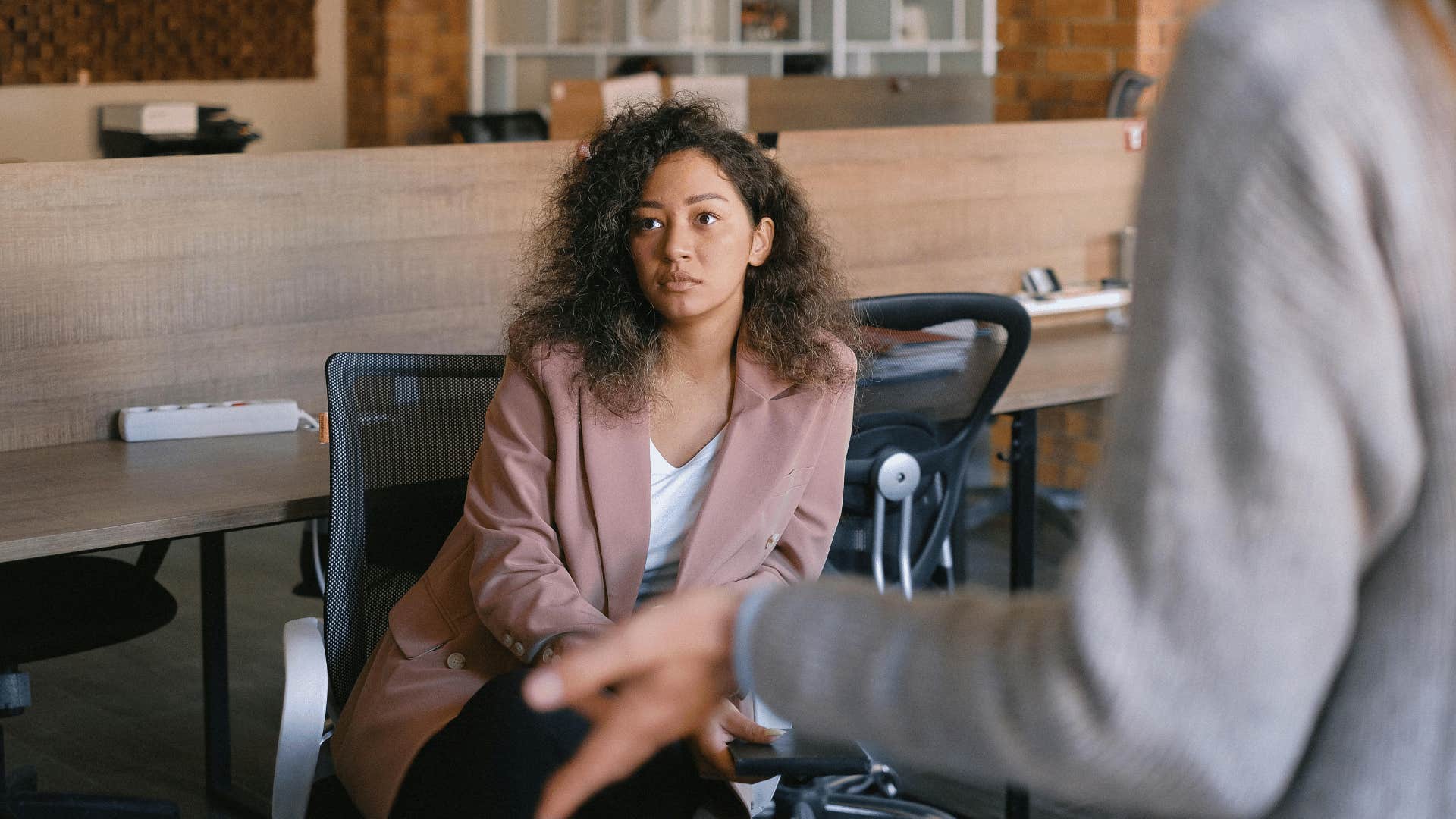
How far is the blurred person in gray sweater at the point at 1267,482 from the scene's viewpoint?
0.43 metres

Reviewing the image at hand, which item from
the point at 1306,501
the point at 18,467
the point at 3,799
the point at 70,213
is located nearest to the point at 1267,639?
the point at 1306,501

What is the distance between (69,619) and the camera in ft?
7.51

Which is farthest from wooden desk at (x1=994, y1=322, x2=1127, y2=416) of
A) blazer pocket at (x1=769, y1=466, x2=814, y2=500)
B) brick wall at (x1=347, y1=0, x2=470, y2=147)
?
brick wall at (x1=347, y1=0, x2=470, y2=147)

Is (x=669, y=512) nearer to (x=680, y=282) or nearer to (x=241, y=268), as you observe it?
(x=680, y=282)

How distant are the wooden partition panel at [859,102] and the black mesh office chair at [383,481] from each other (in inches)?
107

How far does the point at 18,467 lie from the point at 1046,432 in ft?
11.3

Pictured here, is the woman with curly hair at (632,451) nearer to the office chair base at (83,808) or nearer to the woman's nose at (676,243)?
the woman's nose at (676,243)

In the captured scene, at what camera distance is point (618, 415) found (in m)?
1.87

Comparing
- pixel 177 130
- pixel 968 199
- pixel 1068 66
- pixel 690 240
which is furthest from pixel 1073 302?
pixel 177 130

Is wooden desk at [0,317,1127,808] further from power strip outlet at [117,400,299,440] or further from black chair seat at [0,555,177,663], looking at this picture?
black chair seat at [0,555,177,663]

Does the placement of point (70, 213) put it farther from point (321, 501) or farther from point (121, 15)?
point (121, 15)

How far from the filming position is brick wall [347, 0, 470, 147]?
7.30 m

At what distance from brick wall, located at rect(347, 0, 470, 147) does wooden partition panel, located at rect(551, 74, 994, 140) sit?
283 cm

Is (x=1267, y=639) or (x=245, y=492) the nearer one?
(x=1267, y=639)
